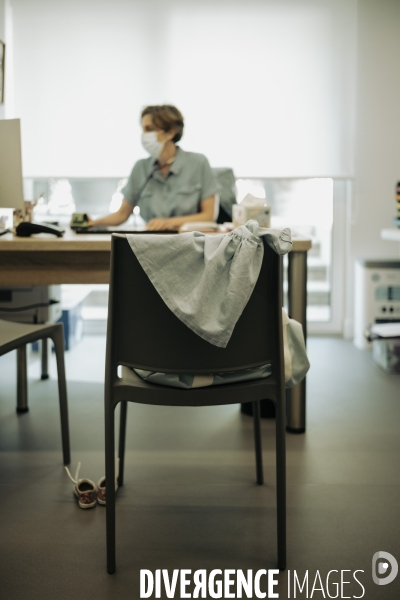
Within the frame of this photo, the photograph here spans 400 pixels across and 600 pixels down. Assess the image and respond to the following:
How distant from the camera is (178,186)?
3.36 m

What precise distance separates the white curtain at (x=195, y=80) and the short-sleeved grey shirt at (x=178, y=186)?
0.81 meters

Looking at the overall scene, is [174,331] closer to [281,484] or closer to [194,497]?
[281,484]

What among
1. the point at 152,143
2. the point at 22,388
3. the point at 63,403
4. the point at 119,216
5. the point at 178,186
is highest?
the point at 152,143

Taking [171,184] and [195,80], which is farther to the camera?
[195,80]

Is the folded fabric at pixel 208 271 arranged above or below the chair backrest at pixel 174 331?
above

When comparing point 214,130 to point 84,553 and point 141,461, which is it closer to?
point 141,461

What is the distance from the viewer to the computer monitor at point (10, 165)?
230 centimetres

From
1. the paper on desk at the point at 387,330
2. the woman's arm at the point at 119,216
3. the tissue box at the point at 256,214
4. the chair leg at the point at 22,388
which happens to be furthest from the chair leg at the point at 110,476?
the paper on desk at the point at 387,330

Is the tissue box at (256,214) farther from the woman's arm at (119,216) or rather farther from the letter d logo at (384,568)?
the letter d logo at (384,568)

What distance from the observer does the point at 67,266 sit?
2271 millimetres

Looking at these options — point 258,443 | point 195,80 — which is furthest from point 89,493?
point 195,80

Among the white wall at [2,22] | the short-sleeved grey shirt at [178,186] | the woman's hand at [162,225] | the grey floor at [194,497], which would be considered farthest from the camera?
the white wall at [2,22]

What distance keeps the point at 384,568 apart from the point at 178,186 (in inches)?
86.2

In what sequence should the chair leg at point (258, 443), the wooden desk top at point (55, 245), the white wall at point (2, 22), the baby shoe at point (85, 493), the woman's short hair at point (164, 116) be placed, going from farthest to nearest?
the white wall at point (2, 22), the woman's short hair at point (164, 116), the wooden desk top at point (55, 245), the chair leg at point (258, 443), the baby shoe at point (85, 493)
